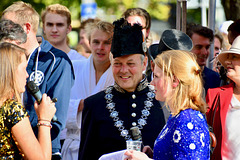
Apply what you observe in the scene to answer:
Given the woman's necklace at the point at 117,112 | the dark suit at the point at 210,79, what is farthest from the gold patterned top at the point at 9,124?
the dark suit at the point at 210,79

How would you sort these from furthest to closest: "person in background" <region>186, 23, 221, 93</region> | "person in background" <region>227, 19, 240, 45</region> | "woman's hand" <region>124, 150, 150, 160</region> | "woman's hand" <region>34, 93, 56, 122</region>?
1. "person in background" <region>186, 23, 221, 93</region>
2. "person in background" <region>227, 19, 240, 45</region>
3. "woman's hand" <region>34, 93, 56, 122</region>
4. "woman's hand" <region>124, 150, 150, 160</region>

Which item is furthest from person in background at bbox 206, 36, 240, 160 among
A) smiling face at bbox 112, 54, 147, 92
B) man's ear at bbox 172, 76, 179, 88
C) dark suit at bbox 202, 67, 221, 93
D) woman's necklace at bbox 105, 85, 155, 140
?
dark suit at bbox 202, 67, 221, 93

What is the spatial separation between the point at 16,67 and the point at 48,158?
0.70m

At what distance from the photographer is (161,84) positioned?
9.75 ft

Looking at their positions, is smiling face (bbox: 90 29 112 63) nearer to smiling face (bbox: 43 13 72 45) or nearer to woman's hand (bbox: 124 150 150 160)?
smiling face (bbox: 43 13 72 45)

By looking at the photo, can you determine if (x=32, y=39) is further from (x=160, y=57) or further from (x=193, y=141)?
(x=193, y=141)

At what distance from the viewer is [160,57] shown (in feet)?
9.84

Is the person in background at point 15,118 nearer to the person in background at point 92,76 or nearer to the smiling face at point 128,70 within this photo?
the smiling face at point 128,70

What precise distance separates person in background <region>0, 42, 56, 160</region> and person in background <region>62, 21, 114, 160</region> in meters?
1.38

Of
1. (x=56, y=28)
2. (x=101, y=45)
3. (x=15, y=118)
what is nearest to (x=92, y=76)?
(x=101, y=45)

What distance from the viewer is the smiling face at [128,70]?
12.7ft

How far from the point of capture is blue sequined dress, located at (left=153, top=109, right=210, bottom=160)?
2.67m

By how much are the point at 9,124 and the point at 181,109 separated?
3.87 ft

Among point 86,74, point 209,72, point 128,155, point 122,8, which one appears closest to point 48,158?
point 128,155
